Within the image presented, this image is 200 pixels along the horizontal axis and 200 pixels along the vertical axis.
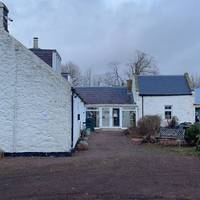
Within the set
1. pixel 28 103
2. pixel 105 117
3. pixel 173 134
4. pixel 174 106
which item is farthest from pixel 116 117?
pixel 28 103

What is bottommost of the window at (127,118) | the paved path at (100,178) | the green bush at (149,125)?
the paved path at (100,178)

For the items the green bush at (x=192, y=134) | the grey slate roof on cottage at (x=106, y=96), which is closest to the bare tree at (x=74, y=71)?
the grey slate roof on cottage at (x=106, y=96)

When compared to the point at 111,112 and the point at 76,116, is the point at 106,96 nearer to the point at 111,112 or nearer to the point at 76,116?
the point at 111,112

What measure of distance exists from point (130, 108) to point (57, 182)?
3636cm

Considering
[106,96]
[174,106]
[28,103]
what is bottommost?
[28,103]

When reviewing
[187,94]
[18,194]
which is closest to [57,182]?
[18,194]

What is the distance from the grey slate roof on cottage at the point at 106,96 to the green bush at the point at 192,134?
22697 millimetres

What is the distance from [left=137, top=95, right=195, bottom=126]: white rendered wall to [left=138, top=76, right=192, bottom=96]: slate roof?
1.74ft

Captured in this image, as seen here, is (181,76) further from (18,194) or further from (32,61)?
(18,194)

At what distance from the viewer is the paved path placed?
1065 cm

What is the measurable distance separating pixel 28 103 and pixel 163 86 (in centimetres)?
2920

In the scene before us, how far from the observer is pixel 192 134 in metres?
26.4

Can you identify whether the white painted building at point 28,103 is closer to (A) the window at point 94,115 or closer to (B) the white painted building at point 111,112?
(B) the white painted building at point 111,112

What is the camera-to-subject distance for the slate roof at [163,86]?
46.6 metres
